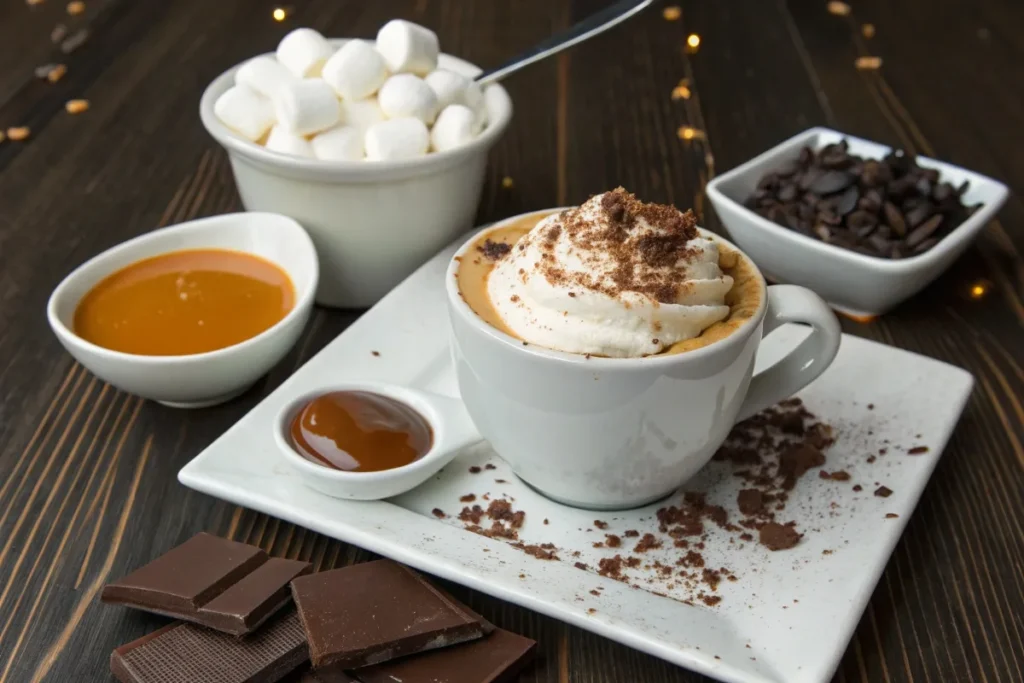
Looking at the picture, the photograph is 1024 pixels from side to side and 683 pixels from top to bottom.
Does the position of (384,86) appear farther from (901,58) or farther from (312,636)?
(901,58)

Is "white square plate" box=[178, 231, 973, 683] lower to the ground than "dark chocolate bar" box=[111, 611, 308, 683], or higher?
lower

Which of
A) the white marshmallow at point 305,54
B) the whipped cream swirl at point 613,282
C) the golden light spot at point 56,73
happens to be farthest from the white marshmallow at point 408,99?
the golden light spot at point 56,73

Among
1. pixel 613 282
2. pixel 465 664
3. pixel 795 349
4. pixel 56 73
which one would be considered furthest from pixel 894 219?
pixel 56 73

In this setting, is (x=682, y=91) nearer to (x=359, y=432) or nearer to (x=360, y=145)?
(x=360, y=145)

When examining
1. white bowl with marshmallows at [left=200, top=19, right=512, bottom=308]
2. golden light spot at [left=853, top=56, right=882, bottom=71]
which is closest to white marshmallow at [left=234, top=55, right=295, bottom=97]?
white bowl with marshmallows at [left=200, top=19, right=512, bottom=308]

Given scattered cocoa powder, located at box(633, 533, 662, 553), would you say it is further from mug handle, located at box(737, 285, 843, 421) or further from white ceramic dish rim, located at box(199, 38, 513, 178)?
white ceramic dish rim, located at box(199, 38, 513, 178)

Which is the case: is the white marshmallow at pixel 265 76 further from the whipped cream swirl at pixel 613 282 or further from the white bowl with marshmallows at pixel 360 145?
the whipped cream swirl at pixel 613 282
